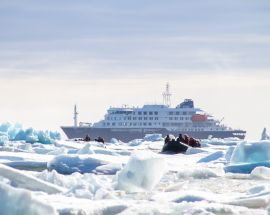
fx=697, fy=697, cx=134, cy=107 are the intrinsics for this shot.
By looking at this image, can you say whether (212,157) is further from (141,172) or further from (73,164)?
(141,172)

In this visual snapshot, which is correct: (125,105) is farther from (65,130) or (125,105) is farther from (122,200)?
(122,200)

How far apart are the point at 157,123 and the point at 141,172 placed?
61591 mm

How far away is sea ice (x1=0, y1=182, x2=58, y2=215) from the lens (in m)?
3.79

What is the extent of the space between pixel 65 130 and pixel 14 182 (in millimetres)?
66736

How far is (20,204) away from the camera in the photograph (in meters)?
3.83

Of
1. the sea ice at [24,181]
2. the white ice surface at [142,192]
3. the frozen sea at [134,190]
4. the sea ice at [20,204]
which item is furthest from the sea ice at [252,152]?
the sea ice at [20,204]

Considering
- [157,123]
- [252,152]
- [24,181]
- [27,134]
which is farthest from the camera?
[157,123]

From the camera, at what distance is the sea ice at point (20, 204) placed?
3.79 metres

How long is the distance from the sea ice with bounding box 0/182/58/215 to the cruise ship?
208ft

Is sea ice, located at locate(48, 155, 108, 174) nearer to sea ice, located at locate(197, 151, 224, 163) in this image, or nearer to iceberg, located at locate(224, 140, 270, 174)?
iceberg, located at locate(224, 140, 270, 174)

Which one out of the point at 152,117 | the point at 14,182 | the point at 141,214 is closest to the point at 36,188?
the point at 14,182

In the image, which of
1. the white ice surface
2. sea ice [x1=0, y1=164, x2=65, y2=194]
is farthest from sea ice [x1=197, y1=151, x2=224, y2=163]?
sea ice [x1=0, y1=164, x2=65, y2=194]

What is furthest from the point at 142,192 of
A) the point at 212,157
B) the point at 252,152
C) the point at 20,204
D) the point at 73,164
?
the point at 212,157

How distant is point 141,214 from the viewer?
4535 millimetres
